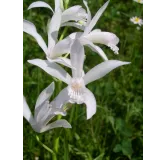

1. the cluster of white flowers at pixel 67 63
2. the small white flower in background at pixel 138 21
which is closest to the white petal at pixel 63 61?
the cluster of white flowers at pixel 67 63

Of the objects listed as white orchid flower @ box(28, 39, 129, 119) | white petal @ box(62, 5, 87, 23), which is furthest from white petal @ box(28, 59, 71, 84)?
white petal @ box(62, 5, 87, 23)

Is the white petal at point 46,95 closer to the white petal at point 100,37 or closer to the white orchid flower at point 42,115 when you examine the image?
the white orchid flower at point 42,115

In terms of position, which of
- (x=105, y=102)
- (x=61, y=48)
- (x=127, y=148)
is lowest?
(x=127, y=148)

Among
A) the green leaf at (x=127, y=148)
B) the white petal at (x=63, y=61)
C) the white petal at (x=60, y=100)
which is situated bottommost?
the green leaf at (x=127, y=148)

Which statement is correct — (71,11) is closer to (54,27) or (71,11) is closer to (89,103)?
(54,27)

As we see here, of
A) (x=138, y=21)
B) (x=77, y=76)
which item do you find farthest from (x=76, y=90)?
(x=138, y=21)

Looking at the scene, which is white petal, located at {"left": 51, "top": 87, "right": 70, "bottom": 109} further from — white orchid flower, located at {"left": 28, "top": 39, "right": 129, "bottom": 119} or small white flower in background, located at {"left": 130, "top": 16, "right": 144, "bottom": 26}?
small white flower in background, located at {"left": 130, "top": 16, "right": 144, "bottom": 26}
